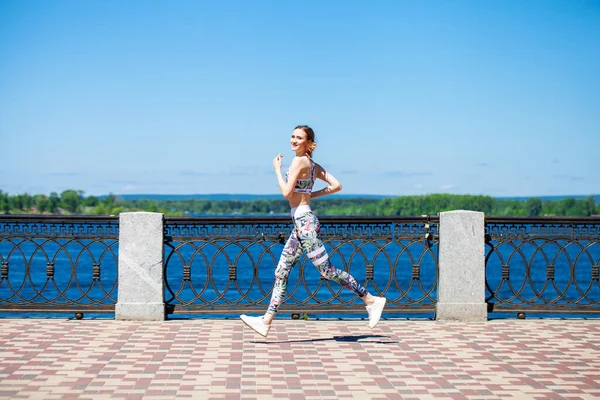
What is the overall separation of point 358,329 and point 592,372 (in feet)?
9.23

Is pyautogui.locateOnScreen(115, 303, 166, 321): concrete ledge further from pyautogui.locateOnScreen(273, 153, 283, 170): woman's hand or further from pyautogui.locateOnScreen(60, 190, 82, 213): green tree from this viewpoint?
pyautogui.locateOnScreen(60, 190, 82, 213): green tree

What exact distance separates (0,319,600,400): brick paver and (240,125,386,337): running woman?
44cm

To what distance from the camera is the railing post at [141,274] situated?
29.8ft

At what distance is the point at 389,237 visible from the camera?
9.52 meters

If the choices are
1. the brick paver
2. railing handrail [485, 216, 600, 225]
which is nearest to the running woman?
the brick paver

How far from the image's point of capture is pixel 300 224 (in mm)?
7777

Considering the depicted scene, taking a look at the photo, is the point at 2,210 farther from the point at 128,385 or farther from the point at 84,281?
the point at 128,385

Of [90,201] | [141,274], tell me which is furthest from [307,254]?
[90,201]

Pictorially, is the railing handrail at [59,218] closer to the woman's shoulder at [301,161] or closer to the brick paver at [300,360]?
the brick paver at [300,360]

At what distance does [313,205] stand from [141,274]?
88.1m

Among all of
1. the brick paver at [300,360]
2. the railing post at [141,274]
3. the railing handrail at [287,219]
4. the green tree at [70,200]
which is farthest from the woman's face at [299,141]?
the green tree at [70,200]

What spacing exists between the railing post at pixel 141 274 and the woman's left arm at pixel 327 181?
2.17 meters

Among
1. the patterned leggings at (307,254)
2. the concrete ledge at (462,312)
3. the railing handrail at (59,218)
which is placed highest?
the railing handrail at (59,218)

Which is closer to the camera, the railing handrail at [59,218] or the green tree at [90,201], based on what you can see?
the railing handrail at [59,218]
